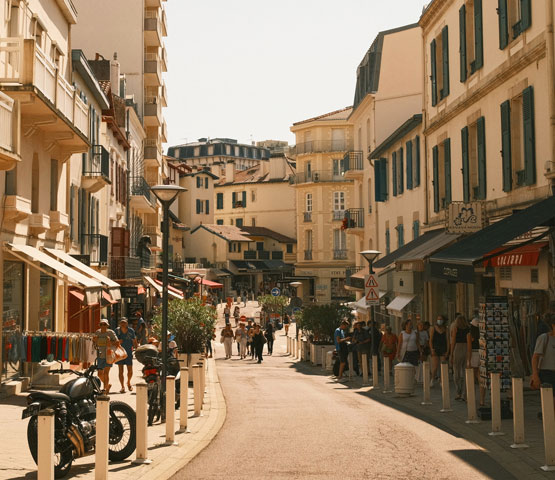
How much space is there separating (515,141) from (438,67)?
860 centimetres

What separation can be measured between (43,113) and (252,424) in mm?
8451

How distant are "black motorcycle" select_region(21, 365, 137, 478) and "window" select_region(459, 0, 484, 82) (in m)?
14.2

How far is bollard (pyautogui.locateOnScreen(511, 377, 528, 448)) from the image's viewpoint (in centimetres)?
1113

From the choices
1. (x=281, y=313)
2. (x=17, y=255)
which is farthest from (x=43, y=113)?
(x=281, y=313)

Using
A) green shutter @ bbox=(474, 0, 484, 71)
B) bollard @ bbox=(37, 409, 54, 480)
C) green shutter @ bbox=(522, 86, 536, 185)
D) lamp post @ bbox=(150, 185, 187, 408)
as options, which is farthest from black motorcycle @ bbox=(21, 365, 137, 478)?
green shutter @ bbox=(474, 0, 484, 71)

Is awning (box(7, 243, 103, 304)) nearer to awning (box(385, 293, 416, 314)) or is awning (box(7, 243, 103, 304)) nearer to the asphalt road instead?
the asphalt road

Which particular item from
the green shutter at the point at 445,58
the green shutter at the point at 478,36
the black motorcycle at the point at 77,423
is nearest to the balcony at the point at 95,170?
the green shutter at the point at 445,58

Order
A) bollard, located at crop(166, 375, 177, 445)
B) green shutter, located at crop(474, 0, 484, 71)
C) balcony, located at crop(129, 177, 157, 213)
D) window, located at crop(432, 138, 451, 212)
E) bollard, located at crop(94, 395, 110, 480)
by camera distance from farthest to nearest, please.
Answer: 1. balcony, located at crop(129, 177, 157, 213)
2. window, located at crop(432, 138, 451, 212)
3. green shutter, located at crop(474, 0, 484, 71)
4. bollard, located at crop(166, 375, 177, 445)
5. bollard, located at crop(94, 395, 110, 480)

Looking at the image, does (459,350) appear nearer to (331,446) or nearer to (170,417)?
(331,446)

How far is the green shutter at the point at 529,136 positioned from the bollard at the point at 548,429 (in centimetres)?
825

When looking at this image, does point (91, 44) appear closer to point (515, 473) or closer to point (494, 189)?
point (494, 189)

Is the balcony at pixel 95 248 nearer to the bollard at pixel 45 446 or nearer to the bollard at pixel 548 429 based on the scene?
the bollard at pixel 548 429

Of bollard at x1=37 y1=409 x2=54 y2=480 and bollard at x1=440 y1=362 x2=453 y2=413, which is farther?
bollard at x1=440 y1=362 x2=453 y2=413

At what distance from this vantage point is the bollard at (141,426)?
34.5 feet
